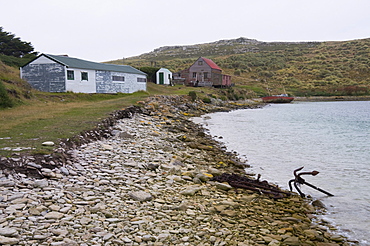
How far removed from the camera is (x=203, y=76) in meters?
58.0

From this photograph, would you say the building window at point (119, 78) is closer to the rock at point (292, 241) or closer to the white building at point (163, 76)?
the white building at point (163, 76)

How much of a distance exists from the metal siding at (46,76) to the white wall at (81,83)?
70cm

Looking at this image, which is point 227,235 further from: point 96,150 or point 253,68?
point 253,68

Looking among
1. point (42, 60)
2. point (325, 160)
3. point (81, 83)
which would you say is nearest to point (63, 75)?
point (81, 83)

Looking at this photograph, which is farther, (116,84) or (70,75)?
(116,84)

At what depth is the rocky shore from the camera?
5.04m

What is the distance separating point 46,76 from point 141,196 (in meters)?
27.6

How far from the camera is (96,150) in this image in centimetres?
1003

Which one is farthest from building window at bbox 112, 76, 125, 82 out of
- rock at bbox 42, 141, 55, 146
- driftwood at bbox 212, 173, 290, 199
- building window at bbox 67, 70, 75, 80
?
driftwood at bbox 212, 173, 290, 199

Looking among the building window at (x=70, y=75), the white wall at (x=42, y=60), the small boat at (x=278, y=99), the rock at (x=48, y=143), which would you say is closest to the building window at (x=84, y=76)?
the building window at (x=70, y=75)

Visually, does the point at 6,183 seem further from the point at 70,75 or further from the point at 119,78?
the point at 119,78

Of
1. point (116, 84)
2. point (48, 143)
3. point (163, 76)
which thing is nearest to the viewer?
point (48, 143)

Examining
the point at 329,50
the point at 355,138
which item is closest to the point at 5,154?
the point at 355,138

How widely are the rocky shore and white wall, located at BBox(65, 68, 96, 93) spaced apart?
857 inches
